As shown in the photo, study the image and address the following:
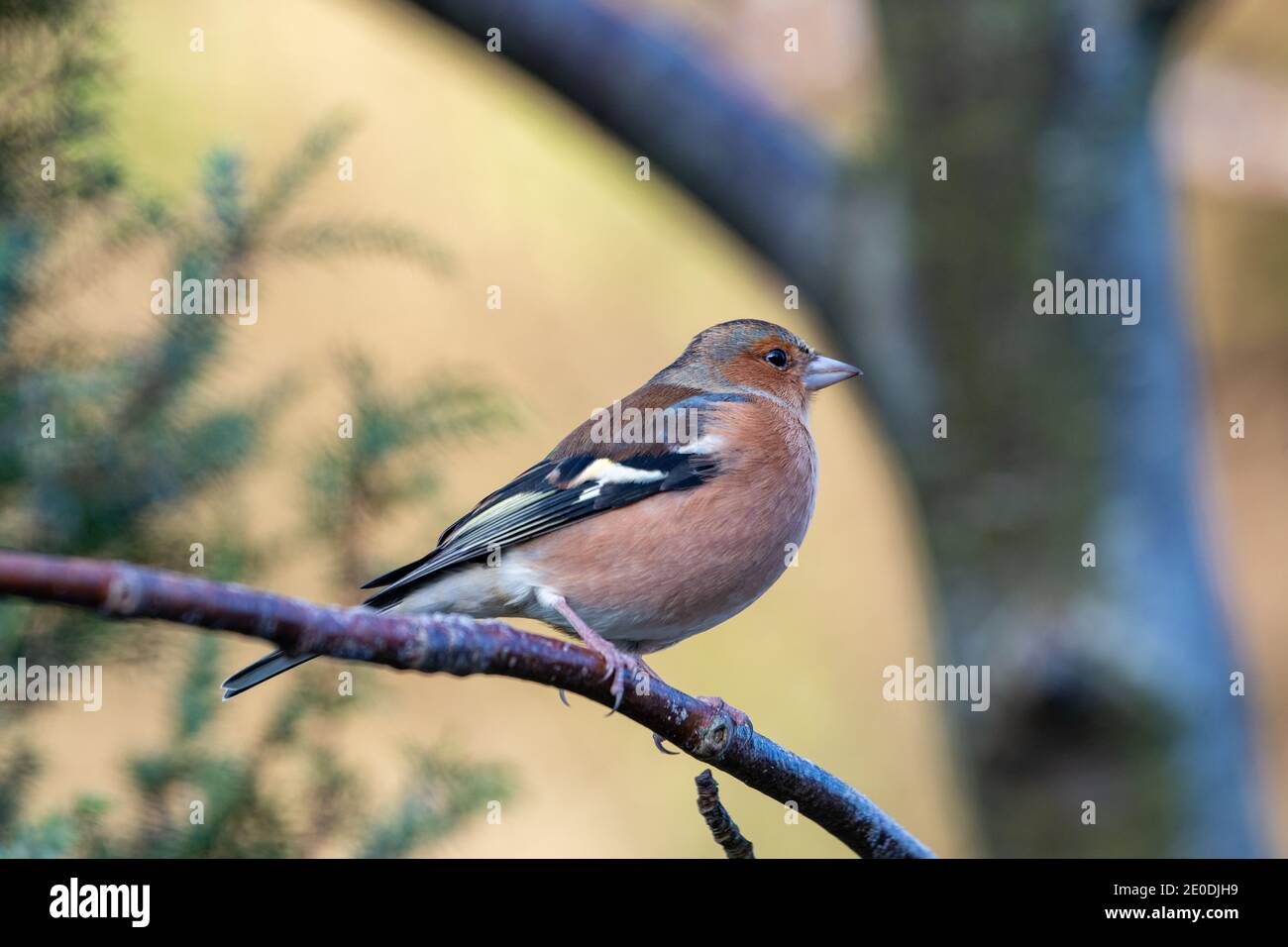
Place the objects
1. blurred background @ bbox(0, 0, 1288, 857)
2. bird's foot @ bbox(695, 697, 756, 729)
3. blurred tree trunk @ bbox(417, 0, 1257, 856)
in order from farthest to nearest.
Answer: blurred tree trunk @ bbox(417, 0, 1257, 856)
blurred background @ bbox(0, 0, 1288, 857)
bird's foot @ bbox(695, 697, 756, 729)

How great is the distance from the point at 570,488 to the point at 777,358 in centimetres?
89

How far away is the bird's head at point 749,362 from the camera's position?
3.40 metres

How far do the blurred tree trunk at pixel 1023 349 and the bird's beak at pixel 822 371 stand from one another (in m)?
1.95

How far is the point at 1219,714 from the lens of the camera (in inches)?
201

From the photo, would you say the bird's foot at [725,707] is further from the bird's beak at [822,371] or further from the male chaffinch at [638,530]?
the bird's beak at [822,371]

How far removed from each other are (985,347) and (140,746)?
3.52m

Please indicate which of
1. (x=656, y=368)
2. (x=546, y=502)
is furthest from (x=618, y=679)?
(x=656, y=368)

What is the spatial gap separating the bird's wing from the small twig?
97 centimetres

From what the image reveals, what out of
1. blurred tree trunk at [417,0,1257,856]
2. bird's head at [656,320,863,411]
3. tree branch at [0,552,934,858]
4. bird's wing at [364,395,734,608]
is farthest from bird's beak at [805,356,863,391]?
blurred tree trunk at [417,0,1257,856]

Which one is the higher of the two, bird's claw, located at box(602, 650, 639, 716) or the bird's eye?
the bird's eye

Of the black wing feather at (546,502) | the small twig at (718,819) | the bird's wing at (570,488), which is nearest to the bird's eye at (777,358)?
the bird's wing at (570,488)

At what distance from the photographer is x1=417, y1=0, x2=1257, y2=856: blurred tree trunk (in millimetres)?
5004

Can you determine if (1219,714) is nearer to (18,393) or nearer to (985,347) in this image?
(985,347)

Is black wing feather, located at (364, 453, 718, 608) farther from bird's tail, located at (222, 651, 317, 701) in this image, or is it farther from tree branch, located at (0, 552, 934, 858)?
tree branch, located at (0, 552, 934, 858)
